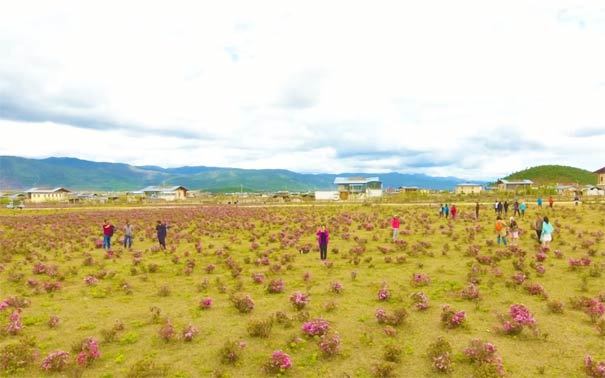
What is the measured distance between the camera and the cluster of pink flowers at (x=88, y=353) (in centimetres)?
980

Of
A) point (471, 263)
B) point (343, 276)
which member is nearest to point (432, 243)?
point (471, 263)

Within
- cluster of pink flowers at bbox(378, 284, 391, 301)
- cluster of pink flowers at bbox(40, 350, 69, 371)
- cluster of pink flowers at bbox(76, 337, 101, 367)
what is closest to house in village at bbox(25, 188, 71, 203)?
cluster of pink flowers at bbox(76, 337, 101, 367)

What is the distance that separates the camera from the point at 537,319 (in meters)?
12.5

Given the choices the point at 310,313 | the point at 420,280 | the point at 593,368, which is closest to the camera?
the point at 593,368

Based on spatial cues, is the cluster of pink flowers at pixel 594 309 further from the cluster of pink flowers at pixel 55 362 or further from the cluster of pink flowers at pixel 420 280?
the cluster of pink flowers at pixel 55 362

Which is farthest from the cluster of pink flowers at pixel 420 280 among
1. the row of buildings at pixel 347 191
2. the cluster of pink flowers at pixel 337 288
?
the row of buildings at pixel 347 191

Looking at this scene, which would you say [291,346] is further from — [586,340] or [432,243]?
[432,243]

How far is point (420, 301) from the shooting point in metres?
13.8

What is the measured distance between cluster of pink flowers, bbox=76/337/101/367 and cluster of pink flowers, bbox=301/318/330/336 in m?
5.78

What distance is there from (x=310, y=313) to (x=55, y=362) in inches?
300

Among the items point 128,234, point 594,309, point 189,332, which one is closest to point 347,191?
point 128,234

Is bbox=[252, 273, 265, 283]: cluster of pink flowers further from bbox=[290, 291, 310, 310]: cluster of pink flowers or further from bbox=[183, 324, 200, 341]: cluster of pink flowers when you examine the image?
bbox=[183, 324, 200, 341]: cluster of pink flowers

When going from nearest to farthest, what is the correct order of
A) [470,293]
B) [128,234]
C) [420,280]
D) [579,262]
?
[470,293] → [420,280] → [579,262] → [128,234]

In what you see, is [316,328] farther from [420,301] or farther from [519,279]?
[519,279]
